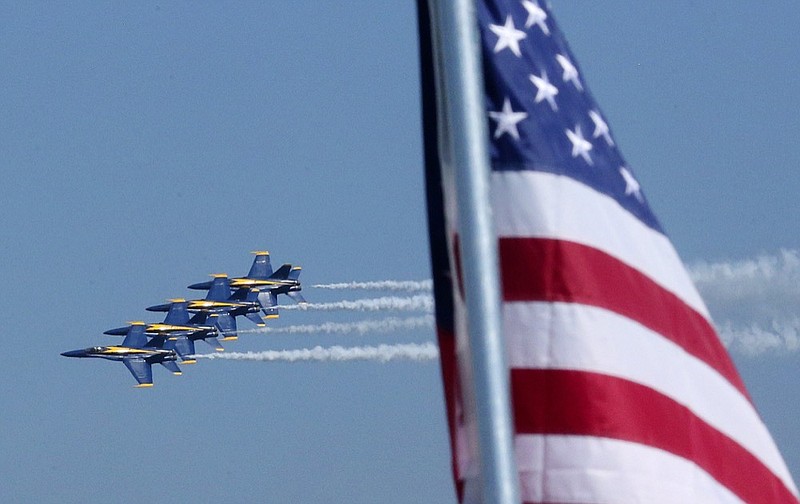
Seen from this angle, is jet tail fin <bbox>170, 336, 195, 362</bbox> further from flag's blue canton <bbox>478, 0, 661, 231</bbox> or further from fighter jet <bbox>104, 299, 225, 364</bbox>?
flag's blue canton <bbox>478, 0, 661, 231</bbox>

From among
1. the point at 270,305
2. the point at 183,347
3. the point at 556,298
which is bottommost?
the point at 556,298

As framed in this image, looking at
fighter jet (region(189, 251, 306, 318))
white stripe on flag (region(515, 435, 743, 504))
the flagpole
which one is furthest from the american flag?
fighter jet (region(189, 251, 306, 318))

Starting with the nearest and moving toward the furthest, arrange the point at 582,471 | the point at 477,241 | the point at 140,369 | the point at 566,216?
the point at 477,241 < the point at 582,471 < the point at 566,216 < the point at 140,369

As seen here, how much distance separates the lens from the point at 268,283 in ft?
365

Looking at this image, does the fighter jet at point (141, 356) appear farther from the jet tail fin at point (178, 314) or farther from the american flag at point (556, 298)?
the american flag at point (556, 298)

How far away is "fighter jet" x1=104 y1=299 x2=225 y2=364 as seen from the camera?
111 metres

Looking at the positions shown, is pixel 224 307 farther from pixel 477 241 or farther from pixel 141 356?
pixel 477 241

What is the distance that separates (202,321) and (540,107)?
350ft

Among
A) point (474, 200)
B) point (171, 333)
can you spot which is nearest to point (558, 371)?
point (474, 200)

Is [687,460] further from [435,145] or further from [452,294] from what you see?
[435,145]

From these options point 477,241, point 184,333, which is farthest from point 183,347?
point 477,241

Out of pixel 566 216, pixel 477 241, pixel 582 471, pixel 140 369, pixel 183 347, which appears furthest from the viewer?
pixel 183 347

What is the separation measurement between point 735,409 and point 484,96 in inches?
90.3

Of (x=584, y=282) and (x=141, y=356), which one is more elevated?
(x=141, y=356)
